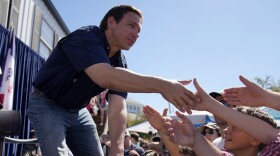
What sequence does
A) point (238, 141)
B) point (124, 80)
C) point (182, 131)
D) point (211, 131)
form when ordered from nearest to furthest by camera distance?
point (124, 80), point (182, 131), point (238, 141), point (211, 131)

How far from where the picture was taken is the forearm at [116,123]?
200cm

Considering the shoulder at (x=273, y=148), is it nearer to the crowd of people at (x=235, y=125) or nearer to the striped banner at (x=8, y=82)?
the crowd of people at (x=235, y=125)

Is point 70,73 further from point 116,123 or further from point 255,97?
point 255,97

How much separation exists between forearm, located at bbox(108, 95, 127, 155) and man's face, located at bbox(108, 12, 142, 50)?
374 mm

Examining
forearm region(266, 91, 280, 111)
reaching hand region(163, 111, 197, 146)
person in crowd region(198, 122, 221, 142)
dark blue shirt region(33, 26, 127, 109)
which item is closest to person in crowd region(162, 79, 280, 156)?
reaching hand region(163, 111, 197, 146)

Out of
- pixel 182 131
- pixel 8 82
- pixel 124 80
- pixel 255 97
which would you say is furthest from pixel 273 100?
pixel 8 82

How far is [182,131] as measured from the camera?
5.47ft

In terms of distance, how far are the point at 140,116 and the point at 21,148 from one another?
4456 cm

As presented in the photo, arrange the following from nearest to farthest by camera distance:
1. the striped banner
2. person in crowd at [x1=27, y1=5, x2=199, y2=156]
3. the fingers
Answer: person in crowd at [x1=27, y1=5, x2=199, y2=156] → the fingers → the striped banner

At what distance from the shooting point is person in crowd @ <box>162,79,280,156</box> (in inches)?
65.2

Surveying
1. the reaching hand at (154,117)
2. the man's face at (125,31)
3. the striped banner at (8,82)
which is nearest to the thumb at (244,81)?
the reaching hand at (154,117)

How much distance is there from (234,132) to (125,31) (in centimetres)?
98

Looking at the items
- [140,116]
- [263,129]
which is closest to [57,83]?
[263,129]

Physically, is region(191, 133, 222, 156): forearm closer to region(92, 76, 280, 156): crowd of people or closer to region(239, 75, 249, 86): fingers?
region(92, 76, 280, 156): crowd of people
